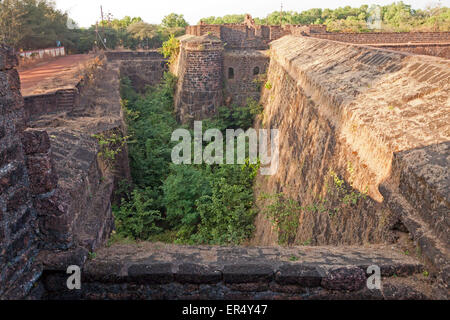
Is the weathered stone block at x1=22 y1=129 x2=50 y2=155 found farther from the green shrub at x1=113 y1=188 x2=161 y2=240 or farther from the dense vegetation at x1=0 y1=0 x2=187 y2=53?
the dense vegetation at x1=0 y1=0 x2=187 y2=53

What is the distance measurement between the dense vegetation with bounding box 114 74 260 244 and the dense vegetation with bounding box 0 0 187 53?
42.8ft

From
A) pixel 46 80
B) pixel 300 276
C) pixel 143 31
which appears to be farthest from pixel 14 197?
pixel 143 31

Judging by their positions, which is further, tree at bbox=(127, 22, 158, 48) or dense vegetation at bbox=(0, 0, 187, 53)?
tree at bbox=(127, 22, 158, 48)

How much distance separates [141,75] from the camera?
1998 cm

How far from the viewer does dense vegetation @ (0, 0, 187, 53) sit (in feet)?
62.1

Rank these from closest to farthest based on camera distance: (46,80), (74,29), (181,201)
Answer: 1. (181,201)
2. (46,80)
3. (74,29)

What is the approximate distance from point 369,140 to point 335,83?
1661mm

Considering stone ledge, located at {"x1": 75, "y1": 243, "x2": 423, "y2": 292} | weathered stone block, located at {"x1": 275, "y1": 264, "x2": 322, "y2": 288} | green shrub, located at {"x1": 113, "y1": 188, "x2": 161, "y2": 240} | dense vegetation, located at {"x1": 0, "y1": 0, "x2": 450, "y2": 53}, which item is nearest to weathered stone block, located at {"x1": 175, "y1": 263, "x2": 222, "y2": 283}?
stone ledge, located at {"x1": 75, "y1": 243, "x2": 423, "y2": 292}

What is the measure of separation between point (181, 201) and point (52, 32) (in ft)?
70.8

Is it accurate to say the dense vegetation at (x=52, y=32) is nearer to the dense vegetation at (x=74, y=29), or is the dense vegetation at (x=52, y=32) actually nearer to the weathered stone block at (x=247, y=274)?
the dense vegetation at (x=74, y=29)

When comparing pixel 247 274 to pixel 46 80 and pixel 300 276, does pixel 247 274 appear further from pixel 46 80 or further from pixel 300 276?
pixel 46 80

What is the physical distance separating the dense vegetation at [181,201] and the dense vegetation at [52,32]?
1303cm

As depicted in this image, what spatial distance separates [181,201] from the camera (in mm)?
7582
